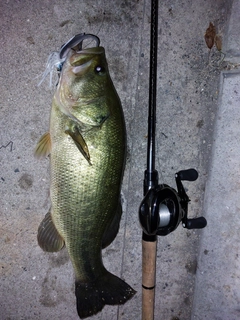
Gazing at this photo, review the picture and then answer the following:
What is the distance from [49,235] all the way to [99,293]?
0.48m

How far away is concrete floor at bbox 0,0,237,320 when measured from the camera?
6.52 ft

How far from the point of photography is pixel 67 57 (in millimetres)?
1615

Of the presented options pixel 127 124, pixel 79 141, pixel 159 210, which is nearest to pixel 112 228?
pixel 159 210

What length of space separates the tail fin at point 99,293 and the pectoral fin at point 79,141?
31.1 inches

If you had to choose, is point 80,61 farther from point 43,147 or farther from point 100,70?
point 43,147

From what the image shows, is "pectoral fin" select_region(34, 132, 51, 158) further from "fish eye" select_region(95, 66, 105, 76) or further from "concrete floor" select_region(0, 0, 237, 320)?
"fish eye" select_region(95, 66, 105, 76)

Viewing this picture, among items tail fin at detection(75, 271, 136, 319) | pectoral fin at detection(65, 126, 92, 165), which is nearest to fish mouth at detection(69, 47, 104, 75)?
pectoral fin at detection(65, 126, 92, 165)

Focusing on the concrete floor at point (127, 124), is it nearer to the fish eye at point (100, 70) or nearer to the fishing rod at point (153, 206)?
the fishing rod at point (153, 206)

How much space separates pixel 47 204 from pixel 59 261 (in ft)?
1.44

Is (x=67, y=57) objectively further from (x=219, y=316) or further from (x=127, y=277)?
(x=219, y=316)

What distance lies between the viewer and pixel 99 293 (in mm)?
1866

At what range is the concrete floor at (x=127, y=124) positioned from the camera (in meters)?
1.99

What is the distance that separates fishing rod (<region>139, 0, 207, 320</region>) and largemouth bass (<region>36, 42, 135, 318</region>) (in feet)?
0.70

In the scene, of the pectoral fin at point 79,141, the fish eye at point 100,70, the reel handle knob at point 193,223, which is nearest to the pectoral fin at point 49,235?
the pectoral fin at point 79,141
